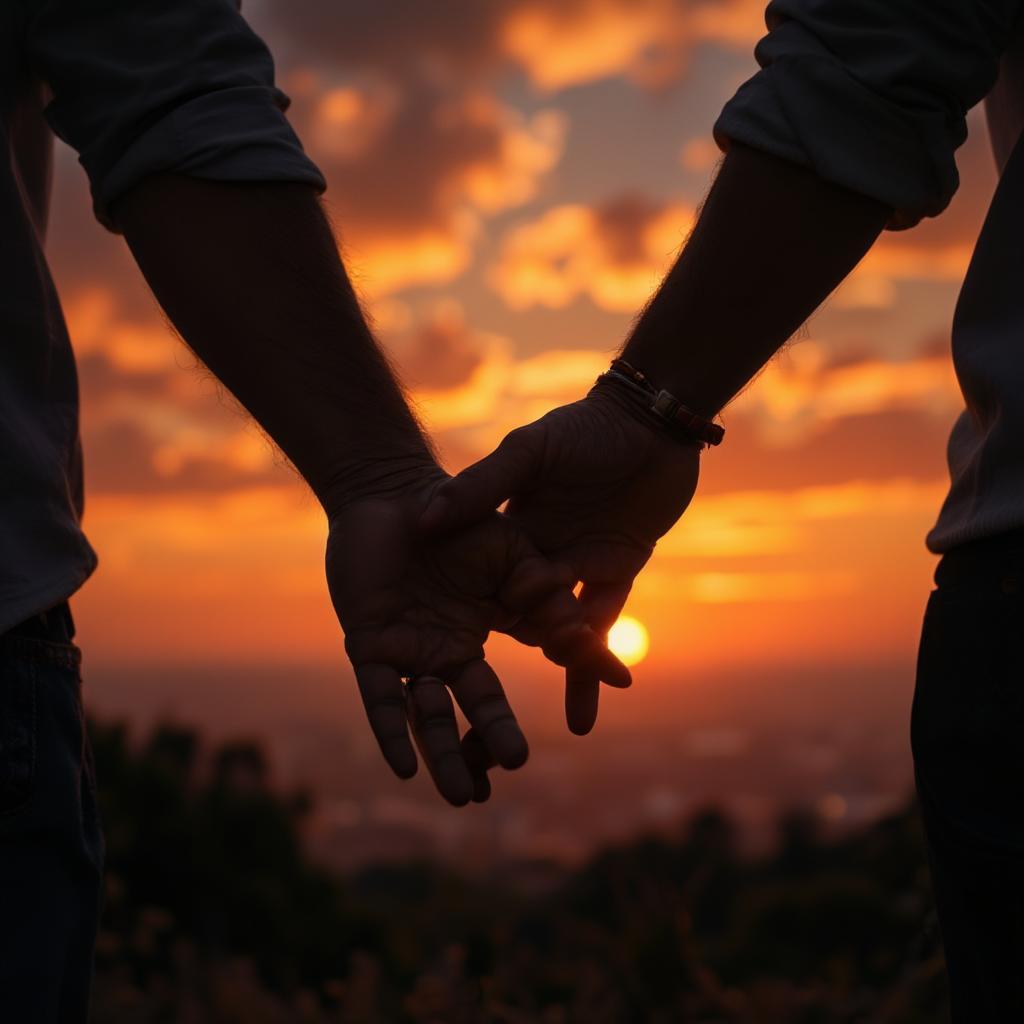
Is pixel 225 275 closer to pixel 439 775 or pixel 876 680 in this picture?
pixel 439 775

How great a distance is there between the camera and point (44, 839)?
150 centimetres

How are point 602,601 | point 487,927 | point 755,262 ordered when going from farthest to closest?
point 487,927, point 602,601, point 755,262

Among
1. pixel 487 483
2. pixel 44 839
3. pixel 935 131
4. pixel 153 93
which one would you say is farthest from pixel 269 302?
pixel 935 131

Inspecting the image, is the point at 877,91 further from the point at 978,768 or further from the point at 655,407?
the point at 978,768

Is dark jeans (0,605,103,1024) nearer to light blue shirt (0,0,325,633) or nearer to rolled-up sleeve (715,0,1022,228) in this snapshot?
light blue shirt (0,0,325,633)

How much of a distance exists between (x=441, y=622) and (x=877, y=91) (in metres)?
1.17

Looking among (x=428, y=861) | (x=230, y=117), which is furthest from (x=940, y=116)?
(x=428, y=861)

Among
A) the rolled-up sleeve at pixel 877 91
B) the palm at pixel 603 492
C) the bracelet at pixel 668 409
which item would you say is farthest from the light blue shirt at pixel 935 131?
the palm at pixel 603 492

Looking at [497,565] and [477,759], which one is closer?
[477,759]

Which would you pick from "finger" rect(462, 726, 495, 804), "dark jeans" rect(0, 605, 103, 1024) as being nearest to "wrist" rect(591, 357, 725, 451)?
"finger" rect(462, 726, 495, 804)

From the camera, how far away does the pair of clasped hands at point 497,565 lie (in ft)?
6.55

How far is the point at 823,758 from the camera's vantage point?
16.1m

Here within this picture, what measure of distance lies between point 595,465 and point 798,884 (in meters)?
4.93

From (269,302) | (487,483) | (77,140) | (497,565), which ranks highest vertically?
(77,140)
